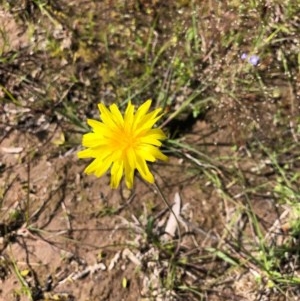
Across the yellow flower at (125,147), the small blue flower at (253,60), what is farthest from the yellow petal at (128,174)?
the small blue flower at (253,60)

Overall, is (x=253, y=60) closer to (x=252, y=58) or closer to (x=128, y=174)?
(x=252, y=58)

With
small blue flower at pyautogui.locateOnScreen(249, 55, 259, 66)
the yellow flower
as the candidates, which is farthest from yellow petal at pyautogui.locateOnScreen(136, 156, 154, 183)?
small blue flower at pyautogui.locateOnScreen(249, 55, 259, 66)

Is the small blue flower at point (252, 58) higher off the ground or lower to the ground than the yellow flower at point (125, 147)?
higher

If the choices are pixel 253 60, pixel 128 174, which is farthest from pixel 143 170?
pixel 253 60

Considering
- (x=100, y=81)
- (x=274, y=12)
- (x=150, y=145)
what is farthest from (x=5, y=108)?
(x=274, y=12)

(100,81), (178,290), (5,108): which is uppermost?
(100,81)

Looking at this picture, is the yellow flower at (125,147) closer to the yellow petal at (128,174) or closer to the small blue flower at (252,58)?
the yellow petal at (128,174)

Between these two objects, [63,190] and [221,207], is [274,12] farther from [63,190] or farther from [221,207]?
[63,190]

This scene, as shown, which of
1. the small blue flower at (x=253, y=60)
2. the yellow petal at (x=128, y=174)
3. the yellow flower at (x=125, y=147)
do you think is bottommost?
the yellow petal at (x=128, y=174)
